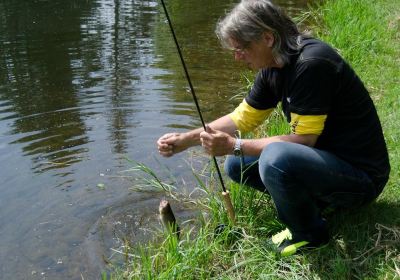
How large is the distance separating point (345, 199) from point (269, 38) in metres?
1.03

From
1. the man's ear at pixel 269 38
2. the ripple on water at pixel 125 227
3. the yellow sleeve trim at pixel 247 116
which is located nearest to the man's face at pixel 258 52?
the man's ear at pixel 269 38

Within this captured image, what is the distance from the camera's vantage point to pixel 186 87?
26.3 feet

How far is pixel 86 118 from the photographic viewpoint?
22.7ft

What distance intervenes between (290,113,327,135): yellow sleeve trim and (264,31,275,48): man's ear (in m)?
0.42

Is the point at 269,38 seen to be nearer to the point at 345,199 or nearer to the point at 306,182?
the point at 306,182

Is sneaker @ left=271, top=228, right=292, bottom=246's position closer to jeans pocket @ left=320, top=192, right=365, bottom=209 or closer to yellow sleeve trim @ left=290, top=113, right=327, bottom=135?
jeans pocket @ left=320, top=192, right=365, bottom=209

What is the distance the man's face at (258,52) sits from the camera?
293cm

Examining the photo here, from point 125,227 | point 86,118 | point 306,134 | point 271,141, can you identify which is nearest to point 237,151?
point 271,141

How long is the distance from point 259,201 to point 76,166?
2.62 meters

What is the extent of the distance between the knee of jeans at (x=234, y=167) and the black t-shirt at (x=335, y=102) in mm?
534

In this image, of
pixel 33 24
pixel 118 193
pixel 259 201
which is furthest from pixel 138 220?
pixel 33 24

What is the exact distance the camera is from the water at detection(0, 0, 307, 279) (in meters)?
4.26

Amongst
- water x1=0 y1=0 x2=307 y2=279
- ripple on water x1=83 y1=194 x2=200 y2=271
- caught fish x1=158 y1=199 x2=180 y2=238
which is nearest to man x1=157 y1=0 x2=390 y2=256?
caught fish x1=158 y1=199 x2=180 y2=238

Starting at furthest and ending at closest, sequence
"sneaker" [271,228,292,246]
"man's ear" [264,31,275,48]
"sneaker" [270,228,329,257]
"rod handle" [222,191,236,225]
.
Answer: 1. "rod handle" [222,191,236,225]
2. "sneaker" [271,228,292,246]
3. "sneaker" [270,228,329,257]
4. "man's ear" [264,31,275,48]
